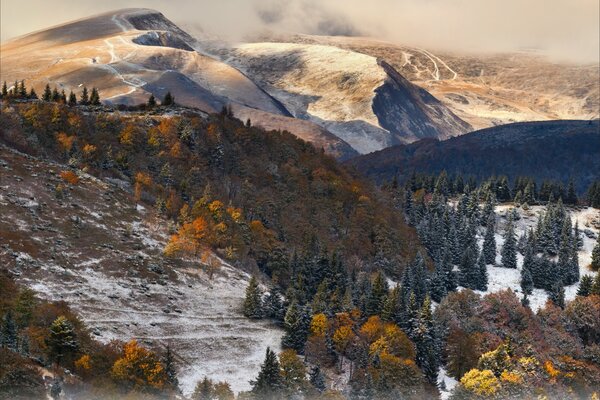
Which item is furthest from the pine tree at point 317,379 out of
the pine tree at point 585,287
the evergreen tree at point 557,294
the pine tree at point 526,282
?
the pine tree at point 585,287

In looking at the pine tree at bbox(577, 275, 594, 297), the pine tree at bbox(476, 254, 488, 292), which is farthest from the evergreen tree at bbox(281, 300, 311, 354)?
the pine tree at bbox(577, 275, 594, 297)

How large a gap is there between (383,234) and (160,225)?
71703mm

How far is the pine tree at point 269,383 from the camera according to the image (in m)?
93.4

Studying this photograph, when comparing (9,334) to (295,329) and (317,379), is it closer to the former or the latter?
(317,379)

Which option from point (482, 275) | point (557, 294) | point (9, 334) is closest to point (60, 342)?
point (9, 334)

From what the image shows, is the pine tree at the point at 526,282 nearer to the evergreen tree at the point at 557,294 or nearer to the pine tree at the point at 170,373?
the evergreen tree at the point at 557,294

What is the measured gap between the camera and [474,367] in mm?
129500

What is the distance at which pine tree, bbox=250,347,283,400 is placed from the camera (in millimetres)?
93438

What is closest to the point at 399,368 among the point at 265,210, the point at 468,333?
the point at 468,333

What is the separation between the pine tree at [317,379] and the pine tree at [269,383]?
8.84m

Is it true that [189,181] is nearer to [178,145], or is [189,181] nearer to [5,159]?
[178,145]

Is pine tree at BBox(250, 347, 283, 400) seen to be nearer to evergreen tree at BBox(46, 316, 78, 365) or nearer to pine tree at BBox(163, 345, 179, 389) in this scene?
pine tree at BBox(163, 345, 179, 389)

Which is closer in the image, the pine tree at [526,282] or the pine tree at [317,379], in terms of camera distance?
the pine tree at [317,379]

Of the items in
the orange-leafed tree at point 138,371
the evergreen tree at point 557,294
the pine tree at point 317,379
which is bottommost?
the evergreen tree at point 557,294
